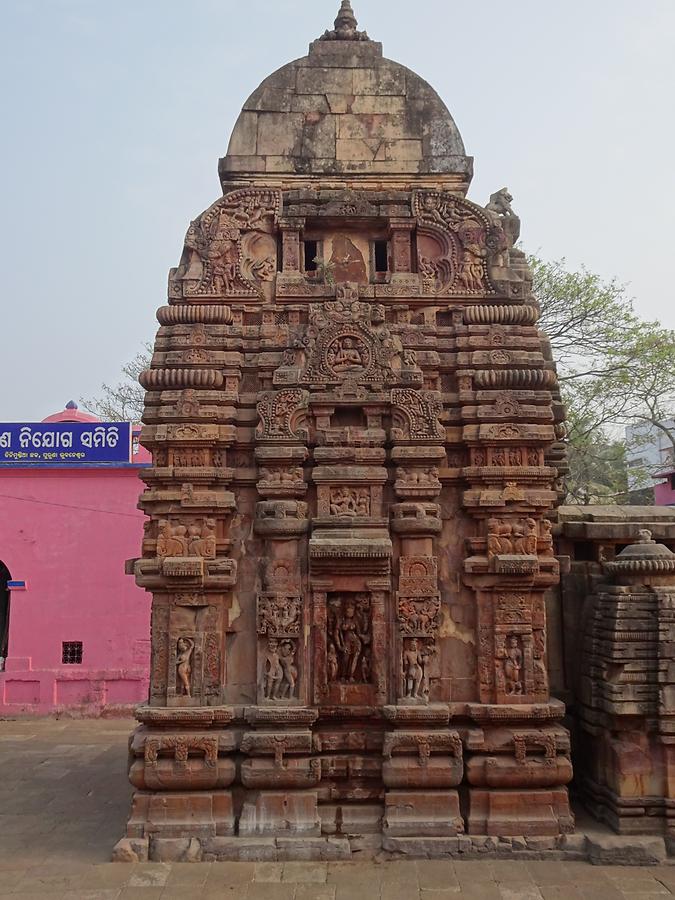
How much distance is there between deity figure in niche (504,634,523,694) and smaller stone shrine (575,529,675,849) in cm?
77

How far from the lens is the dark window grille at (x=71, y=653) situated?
14.1 m

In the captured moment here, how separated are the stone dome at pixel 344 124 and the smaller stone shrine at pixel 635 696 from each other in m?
5.21

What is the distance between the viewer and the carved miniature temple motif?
6.68 meters

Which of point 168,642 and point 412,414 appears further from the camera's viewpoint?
point 412,414

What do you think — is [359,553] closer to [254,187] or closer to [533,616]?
[533,616]

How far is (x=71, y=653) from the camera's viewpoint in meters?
14.2

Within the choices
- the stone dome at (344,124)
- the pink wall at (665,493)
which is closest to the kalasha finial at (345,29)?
the stone dome at (344,124)

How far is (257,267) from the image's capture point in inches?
323

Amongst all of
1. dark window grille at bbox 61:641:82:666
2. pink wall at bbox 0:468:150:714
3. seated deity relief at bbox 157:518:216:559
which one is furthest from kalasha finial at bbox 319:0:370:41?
dark window grille at bbox 61:641:82:666

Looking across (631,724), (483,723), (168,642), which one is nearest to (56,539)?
(168,642)

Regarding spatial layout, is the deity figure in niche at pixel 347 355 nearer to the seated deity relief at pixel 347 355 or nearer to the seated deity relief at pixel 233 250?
the seated deity relief at pixel 347 355

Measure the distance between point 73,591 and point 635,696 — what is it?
36.7 ft

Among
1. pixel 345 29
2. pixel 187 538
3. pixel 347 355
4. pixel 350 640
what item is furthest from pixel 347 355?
pixel 345 29

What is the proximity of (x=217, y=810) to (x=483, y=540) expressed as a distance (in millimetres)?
3644
